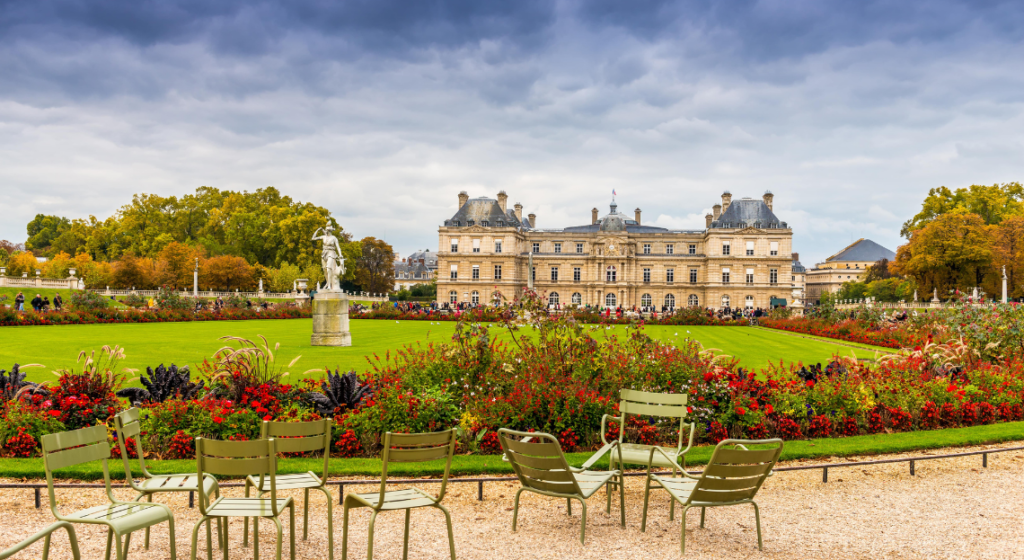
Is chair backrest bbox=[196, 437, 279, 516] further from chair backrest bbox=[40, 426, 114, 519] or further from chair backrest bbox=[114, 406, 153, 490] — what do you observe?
chair backrest bbox=[114, 406, 153, 490]

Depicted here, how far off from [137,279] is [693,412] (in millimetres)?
56763

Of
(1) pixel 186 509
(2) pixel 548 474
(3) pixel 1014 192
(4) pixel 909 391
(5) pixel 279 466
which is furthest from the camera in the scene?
(3) pixel 1014 192

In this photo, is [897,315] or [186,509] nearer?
[186,509]

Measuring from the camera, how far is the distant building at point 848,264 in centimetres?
10606

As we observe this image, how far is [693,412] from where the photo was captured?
7312mm

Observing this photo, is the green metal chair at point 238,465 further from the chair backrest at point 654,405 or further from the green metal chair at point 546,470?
the chair backrest at point 654,405

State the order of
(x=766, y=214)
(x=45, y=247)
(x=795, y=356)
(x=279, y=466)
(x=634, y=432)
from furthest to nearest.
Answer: (x=45, y=247) → (x=766, y=214) → (x=795, y=356) → (x=634, y=432) → (x=279, y=466)

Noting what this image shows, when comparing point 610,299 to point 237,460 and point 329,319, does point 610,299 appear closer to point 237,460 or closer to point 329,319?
point 329,319

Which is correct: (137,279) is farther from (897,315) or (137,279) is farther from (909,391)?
(909,391)

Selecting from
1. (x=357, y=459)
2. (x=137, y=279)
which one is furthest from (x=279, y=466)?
(x=137, y=279)

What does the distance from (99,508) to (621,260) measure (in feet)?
191

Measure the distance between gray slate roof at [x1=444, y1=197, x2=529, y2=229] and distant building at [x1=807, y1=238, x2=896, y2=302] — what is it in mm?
68987

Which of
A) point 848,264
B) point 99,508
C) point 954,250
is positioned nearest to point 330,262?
point 99,508

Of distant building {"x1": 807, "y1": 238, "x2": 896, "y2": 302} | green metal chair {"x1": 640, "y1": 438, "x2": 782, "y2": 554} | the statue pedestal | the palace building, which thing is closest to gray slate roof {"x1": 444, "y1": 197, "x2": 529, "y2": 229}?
the palace building
